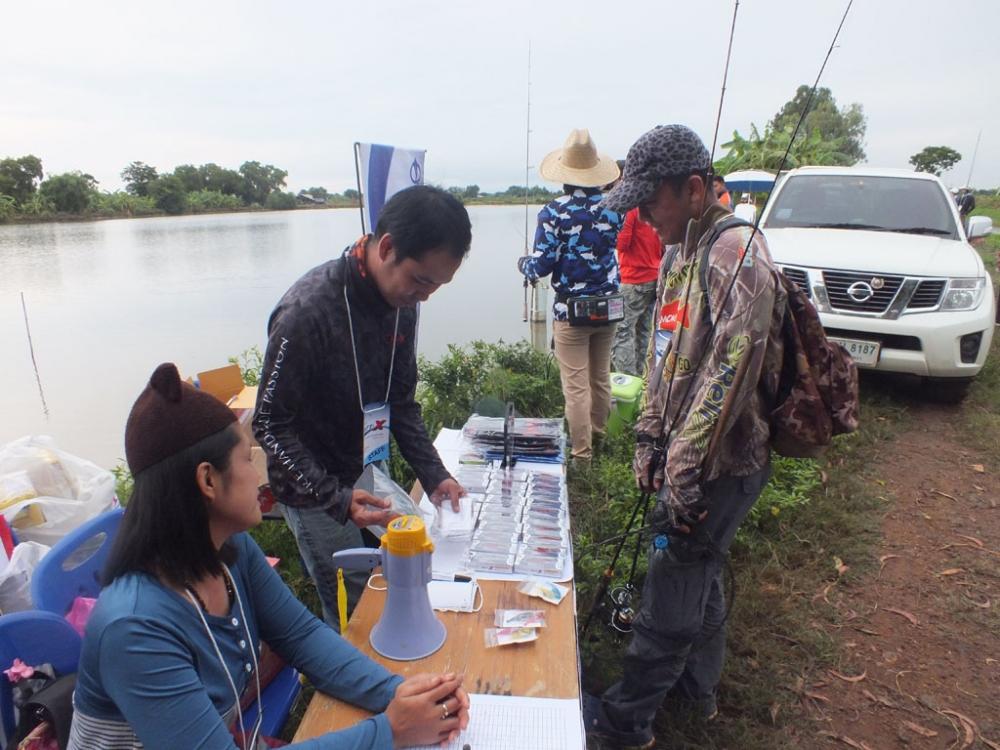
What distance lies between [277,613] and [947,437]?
4845 mm

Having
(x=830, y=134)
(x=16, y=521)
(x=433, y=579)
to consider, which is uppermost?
(x=830, y=134)

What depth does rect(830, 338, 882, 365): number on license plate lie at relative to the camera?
14.8 ft

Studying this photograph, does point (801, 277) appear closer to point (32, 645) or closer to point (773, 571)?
point (773, 571)

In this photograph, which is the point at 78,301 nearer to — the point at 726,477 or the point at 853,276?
the point at 726,477

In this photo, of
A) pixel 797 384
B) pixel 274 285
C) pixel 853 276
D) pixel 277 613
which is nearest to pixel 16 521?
pixel 277 613

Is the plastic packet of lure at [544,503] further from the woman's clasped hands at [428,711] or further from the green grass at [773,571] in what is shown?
the woman's clasped hands at [428,711]

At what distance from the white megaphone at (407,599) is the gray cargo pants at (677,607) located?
2.56 feet

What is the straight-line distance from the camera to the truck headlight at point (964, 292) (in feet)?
14.4

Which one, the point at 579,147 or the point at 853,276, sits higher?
the point at 579,147

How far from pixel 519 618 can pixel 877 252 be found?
15.2 feet

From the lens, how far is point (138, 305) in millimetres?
4664

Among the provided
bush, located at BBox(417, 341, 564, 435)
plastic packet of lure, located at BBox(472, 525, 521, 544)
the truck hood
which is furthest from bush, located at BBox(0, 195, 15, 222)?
the truck hood

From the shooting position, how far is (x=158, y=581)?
110cm

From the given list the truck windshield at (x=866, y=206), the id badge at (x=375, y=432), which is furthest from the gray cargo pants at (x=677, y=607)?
the truck windshield at (x=866, y=206)
